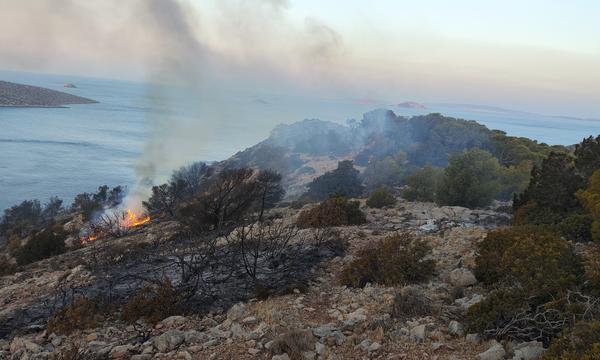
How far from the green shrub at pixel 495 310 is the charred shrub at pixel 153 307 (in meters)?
4.87

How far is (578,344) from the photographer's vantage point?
4.20m

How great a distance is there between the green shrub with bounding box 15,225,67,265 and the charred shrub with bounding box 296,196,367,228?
11812 mm

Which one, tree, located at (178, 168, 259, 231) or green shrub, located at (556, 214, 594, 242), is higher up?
green shrub, located at (556, 214, 594, 242)

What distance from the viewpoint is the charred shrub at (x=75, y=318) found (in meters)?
7.23

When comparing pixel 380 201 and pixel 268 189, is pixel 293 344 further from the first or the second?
pixel 268 189

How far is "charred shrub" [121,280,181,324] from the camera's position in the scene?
7.48 metres

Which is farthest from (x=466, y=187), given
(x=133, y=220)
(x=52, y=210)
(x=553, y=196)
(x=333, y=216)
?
(x=52, y=210)

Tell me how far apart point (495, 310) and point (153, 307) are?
18.1 ft

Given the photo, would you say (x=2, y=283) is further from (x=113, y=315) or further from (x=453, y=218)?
(x=453, y=218)

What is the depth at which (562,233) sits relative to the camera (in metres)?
10.5

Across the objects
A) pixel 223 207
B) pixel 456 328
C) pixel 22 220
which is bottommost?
pixel 22 220

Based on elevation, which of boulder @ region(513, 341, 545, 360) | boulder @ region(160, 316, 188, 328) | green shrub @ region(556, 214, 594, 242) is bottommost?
boulder @ region(160, 316, 188, 328)

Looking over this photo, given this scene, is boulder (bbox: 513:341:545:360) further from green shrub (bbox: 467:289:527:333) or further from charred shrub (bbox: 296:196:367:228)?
charred shrub (bbox: 296:196:367:228)

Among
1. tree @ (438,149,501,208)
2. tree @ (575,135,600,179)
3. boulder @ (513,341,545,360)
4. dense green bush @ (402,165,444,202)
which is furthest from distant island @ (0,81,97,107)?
boulder @ (513,341,545,360)
